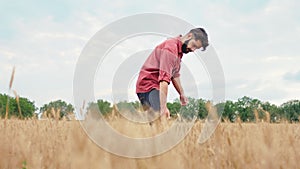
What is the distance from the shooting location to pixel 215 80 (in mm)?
3904

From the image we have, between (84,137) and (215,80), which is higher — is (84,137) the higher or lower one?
the lower one

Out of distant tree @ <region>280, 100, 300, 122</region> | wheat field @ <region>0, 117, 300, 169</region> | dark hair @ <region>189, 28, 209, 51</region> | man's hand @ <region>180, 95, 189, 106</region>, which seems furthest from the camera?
man's hand @ <region>180, 95, 189, 106</region>

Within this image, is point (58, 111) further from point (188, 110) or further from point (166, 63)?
point (188, 110)

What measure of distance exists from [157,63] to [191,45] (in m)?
0.50

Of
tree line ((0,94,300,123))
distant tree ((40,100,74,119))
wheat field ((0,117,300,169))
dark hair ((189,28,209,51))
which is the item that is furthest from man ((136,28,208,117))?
wheat field ((0,117,300,169))

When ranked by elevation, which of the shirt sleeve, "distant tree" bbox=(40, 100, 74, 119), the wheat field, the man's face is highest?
the man's face

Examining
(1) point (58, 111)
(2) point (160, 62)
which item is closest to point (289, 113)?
(2) point (160, 62)

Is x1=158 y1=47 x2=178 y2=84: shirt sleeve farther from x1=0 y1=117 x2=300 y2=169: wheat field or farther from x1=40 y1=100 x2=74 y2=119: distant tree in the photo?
x1=0 y1=117 x2=300 y2=169: wheat field

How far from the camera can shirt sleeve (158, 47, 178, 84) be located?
13.4 ft

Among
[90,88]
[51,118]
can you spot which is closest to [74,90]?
[90,88]

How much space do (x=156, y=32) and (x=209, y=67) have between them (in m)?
0.89

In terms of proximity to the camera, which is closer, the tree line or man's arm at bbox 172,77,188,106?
the tree line

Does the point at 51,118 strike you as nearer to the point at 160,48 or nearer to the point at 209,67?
the point at 160,48

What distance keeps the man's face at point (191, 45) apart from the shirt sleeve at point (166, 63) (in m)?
0.28
